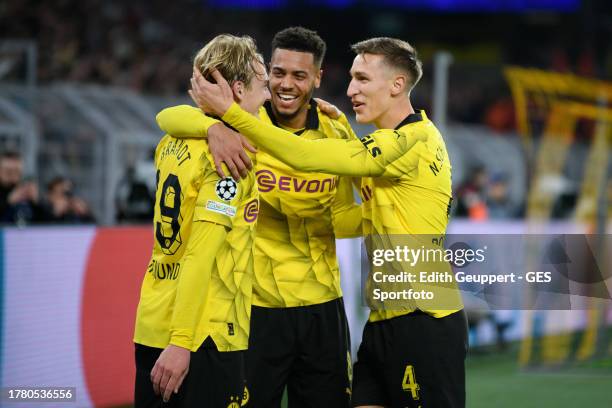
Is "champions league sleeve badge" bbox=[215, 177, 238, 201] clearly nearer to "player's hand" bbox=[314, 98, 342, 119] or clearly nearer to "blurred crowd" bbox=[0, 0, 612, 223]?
"player's hand" bbox=[314, 98, 342, 119]

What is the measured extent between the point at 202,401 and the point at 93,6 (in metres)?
16.1

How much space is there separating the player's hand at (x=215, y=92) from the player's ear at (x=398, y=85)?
0.83m

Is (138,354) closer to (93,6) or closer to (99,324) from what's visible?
(99,324)

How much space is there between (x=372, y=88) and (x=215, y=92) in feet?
2.72

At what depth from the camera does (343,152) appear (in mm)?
4121

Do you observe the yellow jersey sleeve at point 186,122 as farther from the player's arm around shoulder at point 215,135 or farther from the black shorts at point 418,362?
the black shorts at point 418,362

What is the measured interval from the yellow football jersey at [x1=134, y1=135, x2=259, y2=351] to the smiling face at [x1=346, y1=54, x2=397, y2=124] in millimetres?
759

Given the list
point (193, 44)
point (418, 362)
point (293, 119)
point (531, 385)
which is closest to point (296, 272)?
point (293, 119)

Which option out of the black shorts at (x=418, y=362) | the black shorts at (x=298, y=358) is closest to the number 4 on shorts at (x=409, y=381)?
the black shorts at (x=418, y=362)

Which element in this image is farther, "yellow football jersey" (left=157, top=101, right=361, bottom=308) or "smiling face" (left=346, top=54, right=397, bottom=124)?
"yellow football jersey" (left=157, top=101, right=361, bottom=308)

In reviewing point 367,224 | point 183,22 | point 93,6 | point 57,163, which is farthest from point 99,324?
point 183,22

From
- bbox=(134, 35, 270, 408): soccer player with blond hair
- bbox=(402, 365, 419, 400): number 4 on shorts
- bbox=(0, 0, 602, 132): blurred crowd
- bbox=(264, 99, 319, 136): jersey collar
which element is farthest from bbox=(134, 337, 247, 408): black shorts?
bbox=(0, 0, 602, 132): blurred crowd

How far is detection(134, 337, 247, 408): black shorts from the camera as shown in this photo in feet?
12.0

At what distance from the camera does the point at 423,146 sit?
14.1ft
